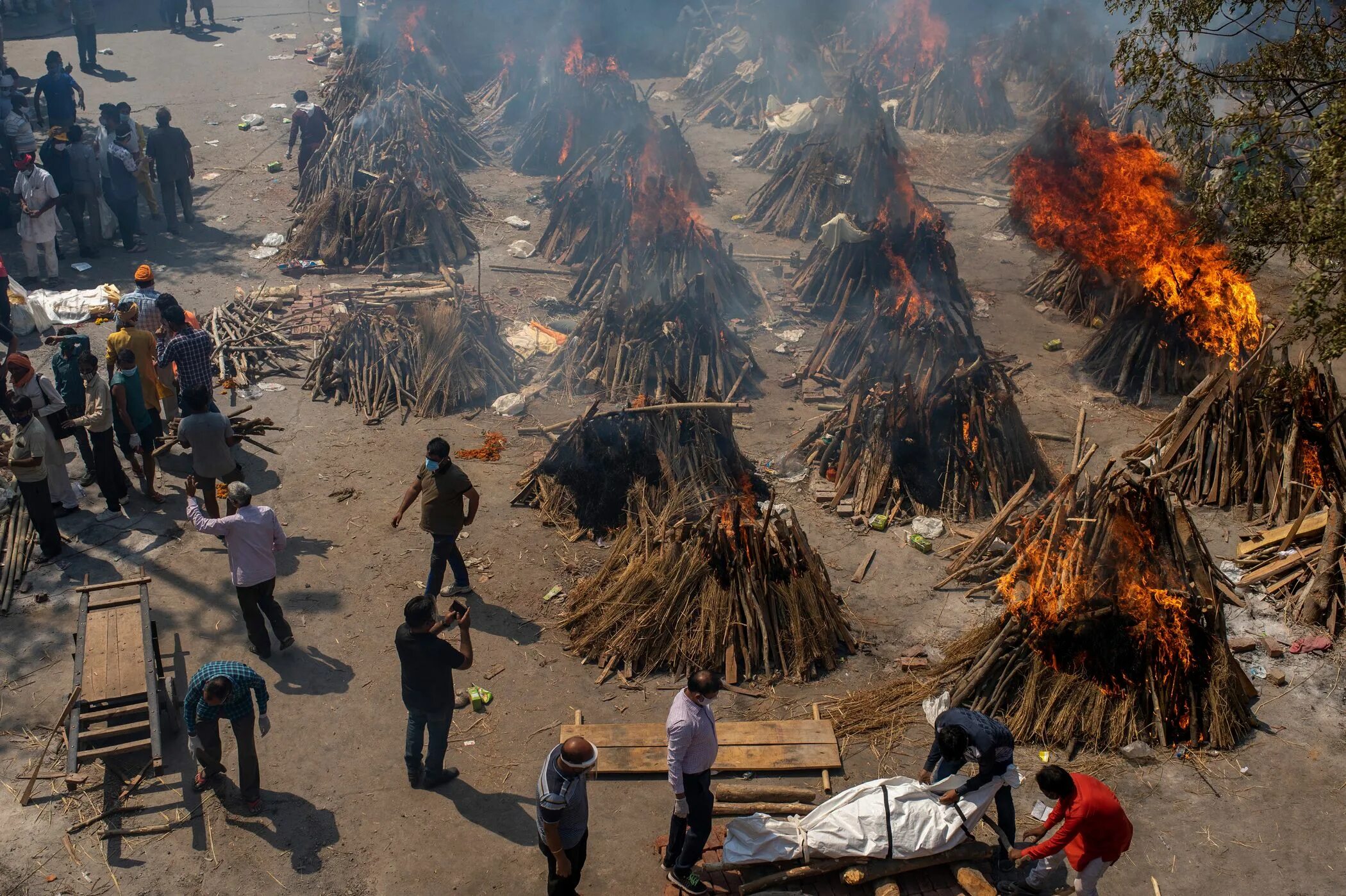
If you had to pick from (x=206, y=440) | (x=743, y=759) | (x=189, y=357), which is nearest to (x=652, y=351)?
(x=189, y=357)

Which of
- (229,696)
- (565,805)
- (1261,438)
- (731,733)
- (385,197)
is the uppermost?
(385,197)

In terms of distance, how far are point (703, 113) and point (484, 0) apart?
24.1 feet

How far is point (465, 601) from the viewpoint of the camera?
959 centimetres

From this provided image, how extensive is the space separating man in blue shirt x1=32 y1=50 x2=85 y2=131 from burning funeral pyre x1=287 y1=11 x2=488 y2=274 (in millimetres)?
4630

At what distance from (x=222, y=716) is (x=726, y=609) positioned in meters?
3.96

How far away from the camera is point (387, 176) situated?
17.9 m

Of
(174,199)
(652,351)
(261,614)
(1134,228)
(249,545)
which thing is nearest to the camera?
(249,545)

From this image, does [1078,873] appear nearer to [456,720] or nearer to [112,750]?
[456,720]

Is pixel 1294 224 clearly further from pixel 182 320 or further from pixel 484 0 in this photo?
pixel 484 0

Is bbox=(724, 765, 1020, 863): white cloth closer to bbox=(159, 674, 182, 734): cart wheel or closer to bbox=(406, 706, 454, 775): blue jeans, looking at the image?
bbox=(406, 706, 454, 775): blue jeans

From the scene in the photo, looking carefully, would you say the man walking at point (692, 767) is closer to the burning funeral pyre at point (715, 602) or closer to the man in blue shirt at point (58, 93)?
the burning funeral pyre at point (715, 602)

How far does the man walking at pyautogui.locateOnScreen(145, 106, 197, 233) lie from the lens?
17.0 metres

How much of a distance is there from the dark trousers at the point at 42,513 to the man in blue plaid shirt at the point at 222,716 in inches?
142

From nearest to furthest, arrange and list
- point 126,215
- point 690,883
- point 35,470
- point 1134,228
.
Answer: point 690,883 < point 35,470 < point 1134,228 < point 126,215
